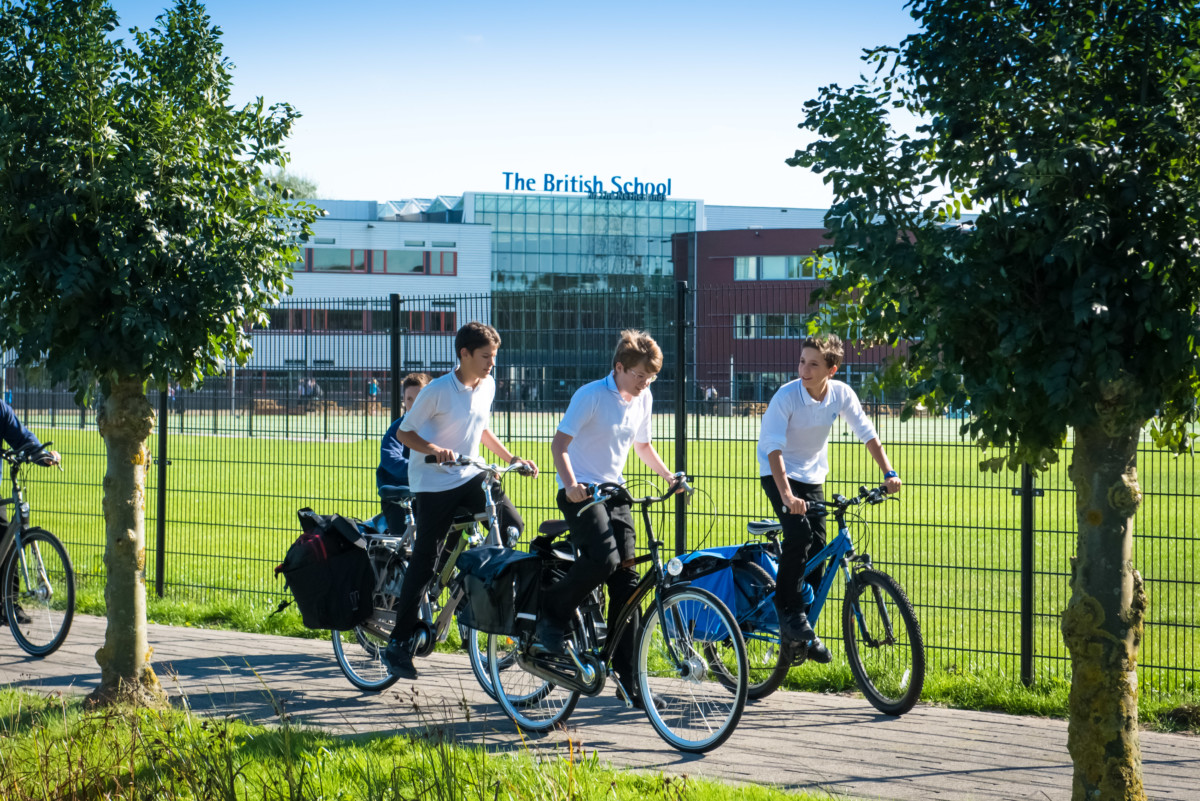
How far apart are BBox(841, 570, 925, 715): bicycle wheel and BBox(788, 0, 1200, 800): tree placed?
7.92ft

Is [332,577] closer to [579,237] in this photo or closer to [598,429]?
[598,429]

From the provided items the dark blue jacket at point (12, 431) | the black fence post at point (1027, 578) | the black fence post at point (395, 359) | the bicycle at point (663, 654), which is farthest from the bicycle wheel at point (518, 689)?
the dark blue jacket at point (12, 431)

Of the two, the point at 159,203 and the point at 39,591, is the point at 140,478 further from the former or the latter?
the point at 39,591

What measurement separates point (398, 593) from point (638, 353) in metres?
2.17

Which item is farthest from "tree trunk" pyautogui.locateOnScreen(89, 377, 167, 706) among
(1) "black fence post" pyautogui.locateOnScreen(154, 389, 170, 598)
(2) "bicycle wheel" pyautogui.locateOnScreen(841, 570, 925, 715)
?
(2) "bicycle wheel" pyautogui.locateOnScreen(841, 570, 925, 715)

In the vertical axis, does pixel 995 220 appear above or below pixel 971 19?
below

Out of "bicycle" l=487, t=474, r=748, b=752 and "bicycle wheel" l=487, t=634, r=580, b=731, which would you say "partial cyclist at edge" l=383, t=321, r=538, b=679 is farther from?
"bicycle" l=487, t=474, r=748, b=752

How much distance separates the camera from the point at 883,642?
6.51 metres

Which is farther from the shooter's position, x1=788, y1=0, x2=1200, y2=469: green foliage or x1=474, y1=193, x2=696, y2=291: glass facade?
x1=474, y1=193, x2=696, y2=291: glass facade

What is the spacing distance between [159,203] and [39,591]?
341cm

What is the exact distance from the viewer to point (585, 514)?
595 cm

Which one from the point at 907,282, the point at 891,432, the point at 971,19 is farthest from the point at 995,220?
the point at 891,432

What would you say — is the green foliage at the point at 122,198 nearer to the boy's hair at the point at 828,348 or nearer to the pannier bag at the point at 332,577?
the pannier bag at the point at 332,577

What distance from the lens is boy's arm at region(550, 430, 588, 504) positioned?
226 inches
